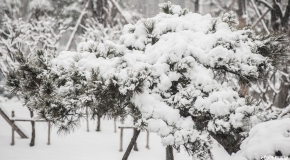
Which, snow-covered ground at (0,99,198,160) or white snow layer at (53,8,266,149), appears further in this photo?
snow-covered ground at (0,99,198,160)

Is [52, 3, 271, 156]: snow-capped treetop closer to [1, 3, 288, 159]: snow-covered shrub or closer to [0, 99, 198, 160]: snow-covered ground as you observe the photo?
[1, 3, 288, 159]: snow-covered shrub

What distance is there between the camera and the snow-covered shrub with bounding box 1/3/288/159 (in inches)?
119

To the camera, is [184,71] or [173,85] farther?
[173,85]

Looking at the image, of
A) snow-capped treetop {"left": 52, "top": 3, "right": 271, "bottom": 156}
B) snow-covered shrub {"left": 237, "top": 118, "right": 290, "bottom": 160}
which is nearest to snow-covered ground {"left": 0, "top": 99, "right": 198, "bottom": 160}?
snow-capped treetop {"left": 52, "top": 3, "right": 271, "bottom": 156}

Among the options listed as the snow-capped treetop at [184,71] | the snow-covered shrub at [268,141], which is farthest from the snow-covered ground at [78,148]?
the snow-covered shrub at [268,141]

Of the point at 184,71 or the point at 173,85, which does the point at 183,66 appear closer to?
the point at 184,71

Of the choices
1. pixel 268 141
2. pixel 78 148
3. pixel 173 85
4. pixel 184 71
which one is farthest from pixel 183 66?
pixel 78 148

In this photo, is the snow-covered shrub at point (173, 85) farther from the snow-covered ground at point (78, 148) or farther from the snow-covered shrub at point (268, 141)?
the snow-covered ground at point (78, 148)

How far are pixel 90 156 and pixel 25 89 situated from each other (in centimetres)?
383

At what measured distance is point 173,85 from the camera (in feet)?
11.3

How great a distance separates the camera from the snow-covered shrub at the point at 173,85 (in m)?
3.02

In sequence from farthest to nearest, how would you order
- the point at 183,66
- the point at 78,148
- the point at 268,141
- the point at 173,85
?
1. the point at 78,148
2. the point at 173,85
3. the point at 183,66
4. the point at 268,141

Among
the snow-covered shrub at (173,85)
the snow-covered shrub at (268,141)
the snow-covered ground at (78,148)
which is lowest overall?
the snow-covered ground at (78,148)

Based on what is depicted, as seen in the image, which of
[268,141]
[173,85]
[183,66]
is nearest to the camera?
[268,141]
